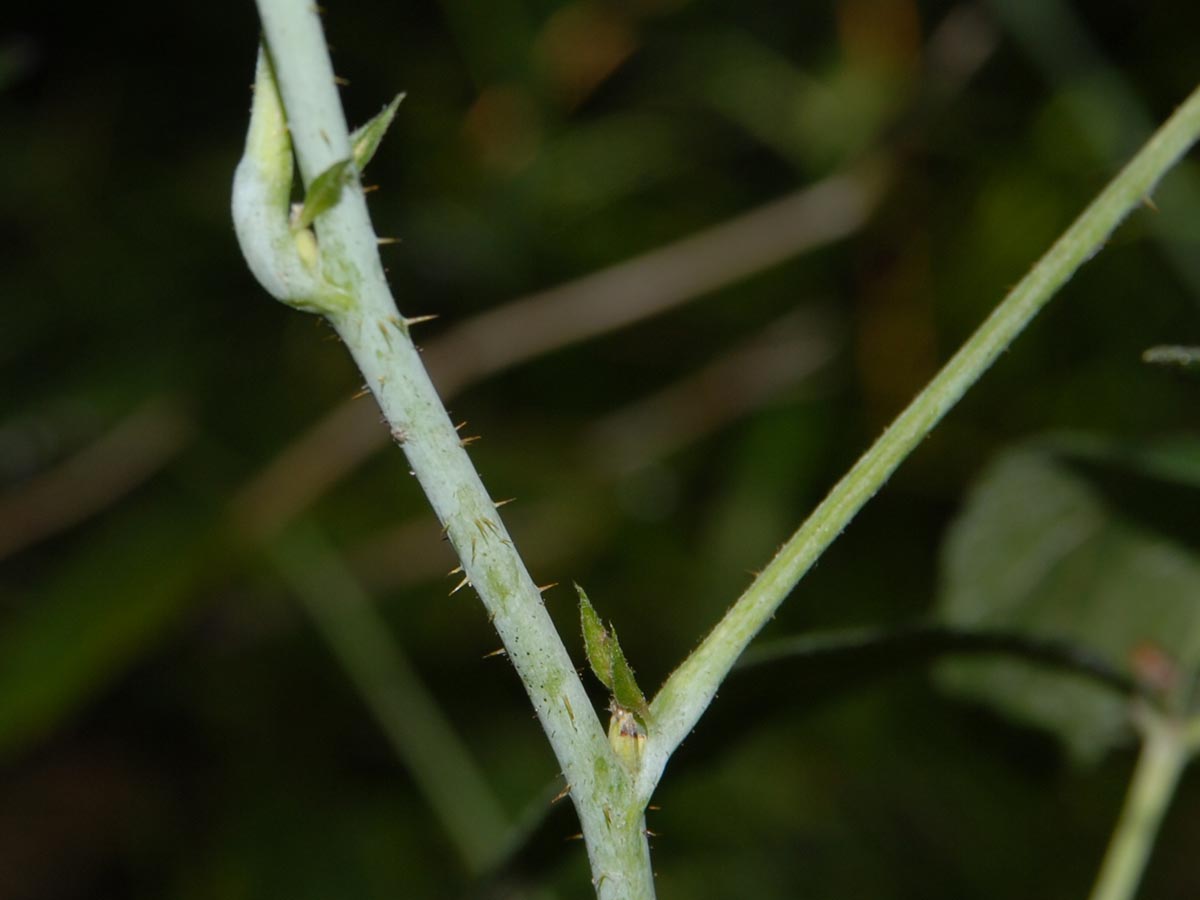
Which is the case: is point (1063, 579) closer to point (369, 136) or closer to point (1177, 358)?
point (1177, 358)

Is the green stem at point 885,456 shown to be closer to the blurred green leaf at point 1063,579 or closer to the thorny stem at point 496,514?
the thorny stem at point 496,514

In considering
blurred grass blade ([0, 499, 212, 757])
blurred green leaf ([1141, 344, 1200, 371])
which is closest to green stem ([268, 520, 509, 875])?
blurred grass blade ([0, 499, 212, 757])

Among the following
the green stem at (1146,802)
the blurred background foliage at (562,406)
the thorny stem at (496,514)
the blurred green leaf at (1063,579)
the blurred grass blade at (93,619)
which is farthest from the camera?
the blurred background foliage at (562,406)

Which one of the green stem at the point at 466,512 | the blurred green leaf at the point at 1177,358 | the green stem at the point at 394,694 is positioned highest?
the green stem at the point at 466,512

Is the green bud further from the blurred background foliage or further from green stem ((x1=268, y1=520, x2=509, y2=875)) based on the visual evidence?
the blurred background foliage

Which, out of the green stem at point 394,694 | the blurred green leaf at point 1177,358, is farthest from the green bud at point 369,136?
the green stem at point 394,694

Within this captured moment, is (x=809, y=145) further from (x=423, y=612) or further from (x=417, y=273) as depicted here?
(x=423, y=612)

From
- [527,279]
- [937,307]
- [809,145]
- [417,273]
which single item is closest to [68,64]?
[417,273]
